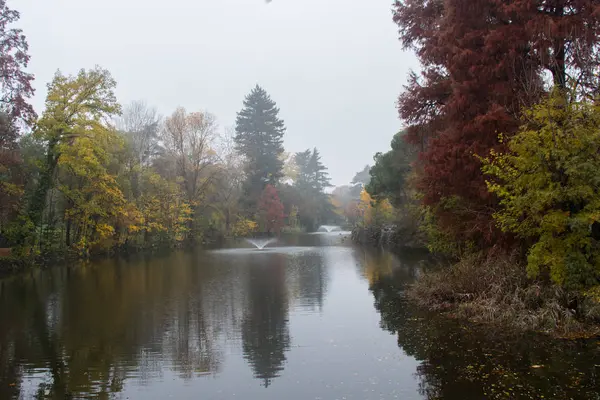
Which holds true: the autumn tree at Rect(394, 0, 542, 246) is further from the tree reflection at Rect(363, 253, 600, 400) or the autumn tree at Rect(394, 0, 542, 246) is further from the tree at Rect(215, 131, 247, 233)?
the tree at Rect(215, 131, 247, 233)

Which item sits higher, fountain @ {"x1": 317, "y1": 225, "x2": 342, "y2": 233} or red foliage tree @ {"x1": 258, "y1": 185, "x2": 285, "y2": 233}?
red foliage tree @ {"x1": 258, "y1": 185, "x2": 285, "y2": 233}

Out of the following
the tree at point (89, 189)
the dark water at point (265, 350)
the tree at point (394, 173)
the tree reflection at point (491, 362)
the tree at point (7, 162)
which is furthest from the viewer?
the tree at point (394, 173)

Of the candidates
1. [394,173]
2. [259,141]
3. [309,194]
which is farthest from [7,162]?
[309,194]

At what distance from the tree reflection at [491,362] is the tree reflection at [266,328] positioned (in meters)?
2.36

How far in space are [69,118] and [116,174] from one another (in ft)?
25.6

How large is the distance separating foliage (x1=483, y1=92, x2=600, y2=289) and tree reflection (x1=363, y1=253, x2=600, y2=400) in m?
1.50

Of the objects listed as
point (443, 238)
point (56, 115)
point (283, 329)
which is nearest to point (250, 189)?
point (56, 115)

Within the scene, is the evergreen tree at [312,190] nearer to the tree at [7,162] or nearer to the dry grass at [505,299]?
the tree at [7,162]

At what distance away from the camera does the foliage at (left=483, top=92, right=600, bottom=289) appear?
27.8 feet

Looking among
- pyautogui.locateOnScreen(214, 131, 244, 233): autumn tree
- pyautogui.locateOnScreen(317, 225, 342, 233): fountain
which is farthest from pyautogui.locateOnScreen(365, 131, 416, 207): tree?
pyautogui.locateOnScreen(317, 225, 342, 233): fountain

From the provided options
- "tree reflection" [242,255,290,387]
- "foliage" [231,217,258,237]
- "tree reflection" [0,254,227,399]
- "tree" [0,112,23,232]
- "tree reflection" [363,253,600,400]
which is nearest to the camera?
"tree reflection" [363,253,600,400]

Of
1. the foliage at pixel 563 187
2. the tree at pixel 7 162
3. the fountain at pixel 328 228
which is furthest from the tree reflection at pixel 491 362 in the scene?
the fountain at pixel 328 228

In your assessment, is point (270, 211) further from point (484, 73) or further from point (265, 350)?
point (265, 350)

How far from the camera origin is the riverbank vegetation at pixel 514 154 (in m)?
8.80
